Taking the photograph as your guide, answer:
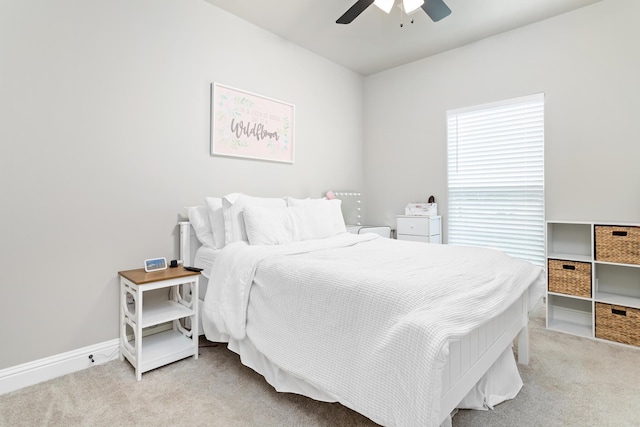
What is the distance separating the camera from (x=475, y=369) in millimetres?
1454

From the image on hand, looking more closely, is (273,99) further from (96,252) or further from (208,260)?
(96,252)

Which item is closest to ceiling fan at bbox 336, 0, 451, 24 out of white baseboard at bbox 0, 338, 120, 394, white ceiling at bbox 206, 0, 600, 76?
white ceiling at bbox 206, 0, 600, 76

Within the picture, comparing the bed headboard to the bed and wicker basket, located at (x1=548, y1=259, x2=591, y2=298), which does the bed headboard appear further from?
wicker basket, located at (x1=548, y1=259, x2=591, y2=298)

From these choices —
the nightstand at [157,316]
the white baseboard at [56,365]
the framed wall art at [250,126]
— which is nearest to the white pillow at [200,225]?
the nightstand at [157,316]

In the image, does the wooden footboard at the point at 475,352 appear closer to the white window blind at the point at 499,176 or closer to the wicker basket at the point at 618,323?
the wicker basket at the point at 618,323

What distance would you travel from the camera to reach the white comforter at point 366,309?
112 centimetres

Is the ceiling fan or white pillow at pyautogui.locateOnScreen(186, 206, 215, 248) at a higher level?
the ceiling fan

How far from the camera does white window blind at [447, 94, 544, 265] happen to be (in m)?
3.18

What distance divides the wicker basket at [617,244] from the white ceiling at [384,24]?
1.96 m

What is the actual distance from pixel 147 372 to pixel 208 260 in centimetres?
79

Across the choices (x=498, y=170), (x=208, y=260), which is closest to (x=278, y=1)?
(x=208, y=260)

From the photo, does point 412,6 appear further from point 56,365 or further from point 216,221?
point 56,365

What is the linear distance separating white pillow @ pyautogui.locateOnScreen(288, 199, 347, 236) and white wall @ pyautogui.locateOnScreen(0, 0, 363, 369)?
2.15 ft

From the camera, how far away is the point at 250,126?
10.1ft
